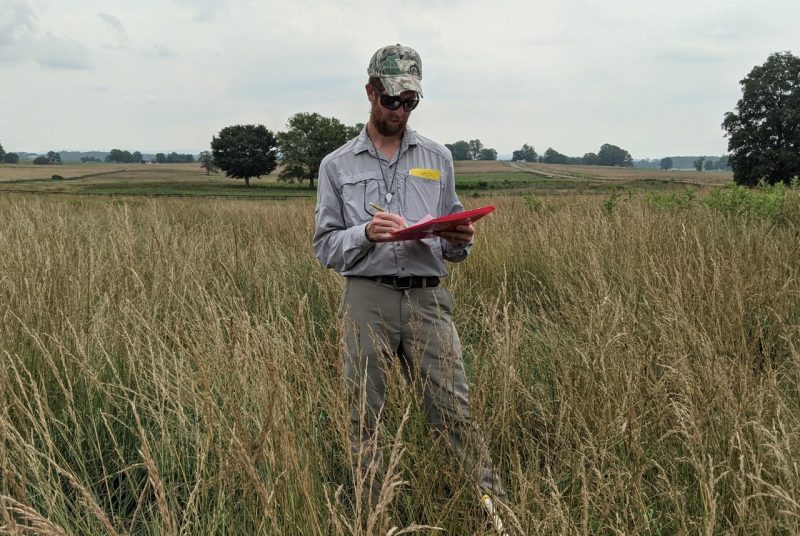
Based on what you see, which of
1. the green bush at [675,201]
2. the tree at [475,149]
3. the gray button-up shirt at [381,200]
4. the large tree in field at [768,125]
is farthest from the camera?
the tree at [475,149]

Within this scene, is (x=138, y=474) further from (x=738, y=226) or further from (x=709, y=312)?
(x=738, y=226)

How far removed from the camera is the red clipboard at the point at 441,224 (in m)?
1.91

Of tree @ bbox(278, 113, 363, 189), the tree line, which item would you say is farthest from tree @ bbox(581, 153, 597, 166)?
tree @ bbox(278, 113, 363, 189)

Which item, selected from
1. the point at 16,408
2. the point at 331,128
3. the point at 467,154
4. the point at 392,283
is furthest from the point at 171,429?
the point at 467,154

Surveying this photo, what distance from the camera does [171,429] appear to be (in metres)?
2.60

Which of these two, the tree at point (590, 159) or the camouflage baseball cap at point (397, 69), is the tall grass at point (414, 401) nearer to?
the camouflage baseball cap at point (397, 69)

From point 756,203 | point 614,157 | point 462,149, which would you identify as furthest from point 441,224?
point 614,157

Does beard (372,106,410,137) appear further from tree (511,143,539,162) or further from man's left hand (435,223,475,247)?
tree (511,143,539,162)

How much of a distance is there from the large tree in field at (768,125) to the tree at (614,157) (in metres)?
107

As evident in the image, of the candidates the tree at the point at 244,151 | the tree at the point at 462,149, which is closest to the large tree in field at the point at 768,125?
the tree at the point at 244,151

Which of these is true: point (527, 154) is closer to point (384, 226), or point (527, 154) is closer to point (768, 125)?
point (768, 125)

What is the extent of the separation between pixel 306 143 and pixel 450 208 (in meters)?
70.0

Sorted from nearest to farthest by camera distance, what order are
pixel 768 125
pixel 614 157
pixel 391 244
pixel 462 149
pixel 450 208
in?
pixel 391 244, pixel 450 208, pixel 768 125, pixel 462 149, pixel 614 157

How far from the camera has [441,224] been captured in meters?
2.00
